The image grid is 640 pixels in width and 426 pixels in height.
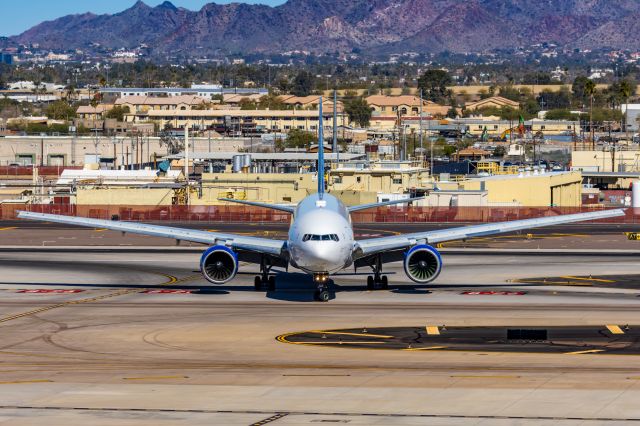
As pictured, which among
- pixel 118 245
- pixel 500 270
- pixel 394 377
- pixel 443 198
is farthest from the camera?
pixel 443 198

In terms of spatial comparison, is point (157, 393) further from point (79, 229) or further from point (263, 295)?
point (79, 229)

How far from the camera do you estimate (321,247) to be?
60375 mm

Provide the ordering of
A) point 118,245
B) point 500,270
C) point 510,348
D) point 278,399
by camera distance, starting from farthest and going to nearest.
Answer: point 118,245 < point 500,270 < point 510,348 < point 278,399

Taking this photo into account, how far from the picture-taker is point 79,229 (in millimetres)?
119188

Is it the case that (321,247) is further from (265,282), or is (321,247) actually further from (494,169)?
(494,169)

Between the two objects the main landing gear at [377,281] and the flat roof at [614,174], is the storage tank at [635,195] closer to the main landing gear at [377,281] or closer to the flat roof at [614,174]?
the flat roof at [614,174]

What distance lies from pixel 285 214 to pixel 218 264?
209ft

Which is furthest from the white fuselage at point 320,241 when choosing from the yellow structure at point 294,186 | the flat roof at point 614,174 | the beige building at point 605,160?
the beige building at point 605,160

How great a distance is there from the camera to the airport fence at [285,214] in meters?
125

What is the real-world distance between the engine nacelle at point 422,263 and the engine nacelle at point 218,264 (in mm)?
8767

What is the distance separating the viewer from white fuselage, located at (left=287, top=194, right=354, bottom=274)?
199 ft

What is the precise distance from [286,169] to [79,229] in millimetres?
38178

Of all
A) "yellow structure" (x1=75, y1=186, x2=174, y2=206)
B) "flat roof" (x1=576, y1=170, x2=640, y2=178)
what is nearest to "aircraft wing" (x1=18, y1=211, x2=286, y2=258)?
"yellow structure" (x1=75, y1=186, x2=174, y2=206)

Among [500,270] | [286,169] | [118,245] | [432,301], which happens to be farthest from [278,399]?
[286,169]
